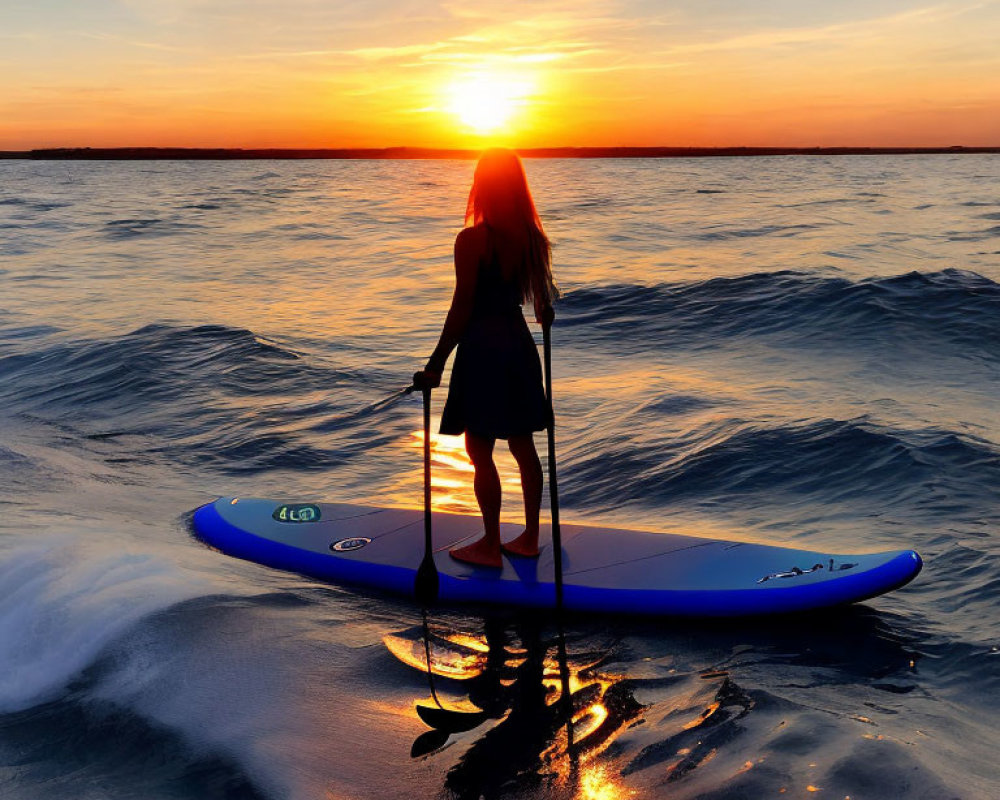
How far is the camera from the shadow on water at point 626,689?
3.28m

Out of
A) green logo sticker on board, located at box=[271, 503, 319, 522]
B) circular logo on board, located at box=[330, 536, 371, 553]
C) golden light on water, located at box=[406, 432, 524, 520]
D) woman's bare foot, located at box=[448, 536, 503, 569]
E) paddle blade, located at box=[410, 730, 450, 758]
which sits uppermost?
woman's bare foot, located at box=[448, 536, 503, 569]

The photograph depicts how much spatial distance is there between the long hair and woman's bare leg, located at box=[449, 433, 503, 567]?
0.83 meters

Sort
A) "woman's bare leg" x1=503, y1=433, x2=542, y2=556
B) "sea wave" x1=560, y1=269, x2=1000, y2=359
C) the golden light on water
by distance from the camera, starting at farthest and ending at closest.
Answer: "sea wave" x1=560, y1=269, x2=1000, y2=359 → the golden light on water → "woman's bare leg" x1=503, y1=433, x2=542, y2=556

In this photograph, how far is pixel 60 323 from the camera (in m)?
13.8

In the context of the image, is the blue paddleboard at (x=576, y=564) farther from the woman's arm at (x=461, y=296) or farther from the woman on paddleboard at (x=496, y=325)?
the woman's arm at (x=461, y=296)

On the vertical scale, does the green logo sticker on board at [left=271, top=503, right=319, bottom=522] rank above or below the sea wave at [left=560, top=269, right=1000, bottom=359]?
below

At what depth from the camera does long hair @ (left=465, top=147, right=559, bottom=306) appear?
14.1 ft

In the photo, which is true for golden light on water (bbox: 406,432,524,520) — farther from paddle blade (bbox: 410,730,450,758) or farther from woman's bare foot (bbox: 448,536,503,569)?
paddle blade (bbox: 410,730,450,758)

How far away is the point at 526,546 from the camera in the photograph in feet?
16.1

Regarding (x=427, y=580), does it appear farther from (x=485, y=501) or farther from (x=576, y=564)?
(x=576, y=564)

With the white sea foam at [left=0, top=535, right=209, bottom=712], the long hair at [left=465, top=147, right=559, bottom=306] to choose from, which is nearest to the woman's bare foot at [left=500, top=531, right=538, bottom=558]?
the long hair at [left=465, top=147, right=559, bottom=306]

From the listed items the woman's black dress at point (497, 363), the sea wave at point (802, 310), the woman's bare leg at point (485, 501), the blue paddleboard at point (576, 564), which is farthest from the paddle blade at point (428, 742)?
the sea wave at point (802, 310)

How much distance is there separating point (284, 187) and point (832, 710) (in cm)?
5786

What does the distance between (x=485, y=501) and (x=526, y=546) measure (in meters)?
0.40
